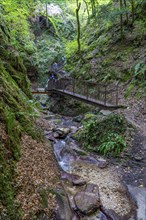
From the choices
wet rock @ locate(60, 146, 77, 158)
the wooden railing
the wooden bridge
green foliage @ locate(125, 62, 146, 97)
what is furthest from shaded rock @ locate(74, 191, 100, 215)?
green foliage @ locate(125, 62, 146, 97)

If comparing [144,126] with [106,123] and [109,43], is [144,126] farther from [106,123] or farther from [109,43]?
[109,43]

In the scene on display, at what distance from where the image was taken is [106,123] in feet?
28.9

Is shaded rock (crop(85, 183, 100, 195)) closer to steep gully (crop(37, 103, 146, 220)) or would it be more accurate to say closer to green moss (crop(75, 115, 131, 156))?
steep gully (crop(37, 103, 146, 220))

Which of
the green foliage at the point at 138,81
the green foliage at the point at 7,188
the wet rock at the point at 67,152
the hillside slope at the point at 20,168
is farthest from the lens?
the green foliage at the point at 138,81

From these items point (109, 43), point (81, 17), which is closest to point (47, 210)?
point (109, 43)

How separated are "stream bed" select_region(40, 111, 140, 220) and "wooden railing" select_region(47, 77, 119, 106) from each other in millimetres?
3846

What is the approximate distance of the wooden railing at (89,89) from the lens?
38.5 feet

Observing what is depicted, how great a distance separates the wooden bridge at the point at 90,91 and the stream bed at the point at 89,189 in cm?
311

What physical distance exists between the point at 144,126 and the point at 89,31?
14.1 meters

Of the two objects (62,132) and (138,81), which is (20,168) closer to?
(62,132)

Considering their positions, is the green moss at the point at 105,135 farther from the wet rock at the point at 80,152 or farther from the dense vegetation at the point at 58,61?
the wet rock at the point at 80,152

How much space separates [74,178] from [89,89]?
27.1ft

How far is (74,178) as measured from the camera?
630cm

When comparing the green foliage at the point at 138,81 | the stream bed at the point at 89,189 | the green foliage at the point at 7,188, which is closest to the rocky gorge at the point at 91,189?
the stream bed at the point at 89,189
